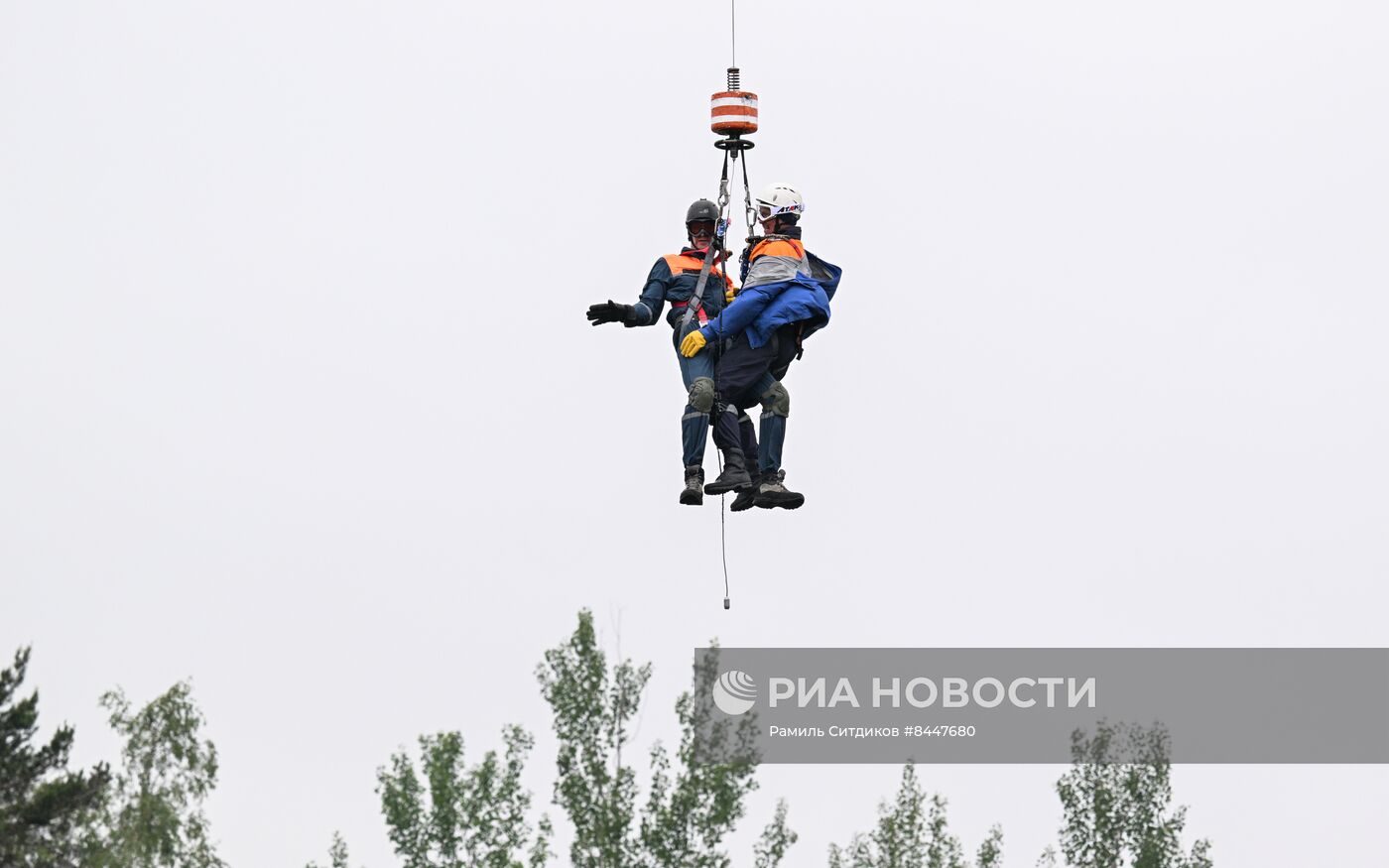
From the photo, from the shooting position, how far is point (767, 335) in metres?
28.9

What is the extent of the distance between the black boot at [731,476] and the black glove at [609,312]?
129 cm

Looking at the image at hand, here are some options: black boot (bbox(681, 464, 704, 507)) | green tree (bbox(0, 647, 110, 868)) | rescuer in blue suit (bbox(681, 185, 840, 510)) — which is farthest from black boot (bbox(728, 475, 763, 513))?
green tree (bbox(0, 647, 110, 868))

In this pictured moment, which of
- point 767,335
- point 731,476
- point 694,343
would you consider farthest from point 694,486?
point 767,335

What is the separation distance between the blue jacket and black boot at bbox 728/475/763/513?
106 cm

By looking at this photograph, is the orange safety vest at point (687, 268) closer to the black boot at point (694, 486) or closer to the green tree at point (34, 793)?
the black boot at point (694, 486)

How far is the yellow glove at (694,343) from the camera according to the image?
1143 inches

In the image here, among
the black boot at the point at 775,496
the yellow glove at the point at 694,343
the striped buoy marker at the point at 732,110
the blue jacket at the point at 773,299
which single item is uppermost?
the striped buoy marker at the point at 732,110

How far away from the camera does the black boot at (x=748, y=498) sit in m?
29.1

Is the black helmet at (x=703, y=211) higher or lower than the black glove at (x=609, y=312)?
higher

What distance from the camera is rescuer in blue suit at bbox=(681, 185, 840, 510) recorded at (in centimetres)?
2877

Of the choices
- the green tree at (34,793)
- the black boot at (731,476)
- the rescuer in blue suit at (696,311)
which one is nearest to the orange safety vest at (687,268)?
the rescuer in blue suit at (696,311)

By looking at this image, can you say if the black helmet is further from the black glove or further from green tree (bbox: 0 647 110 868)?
green tree (bbox: 0 647 110 868)

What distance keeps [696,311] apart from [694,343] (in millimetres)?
289

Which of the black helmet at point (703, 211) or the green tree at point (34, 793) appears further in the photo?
the green tree at point (34, 793)
